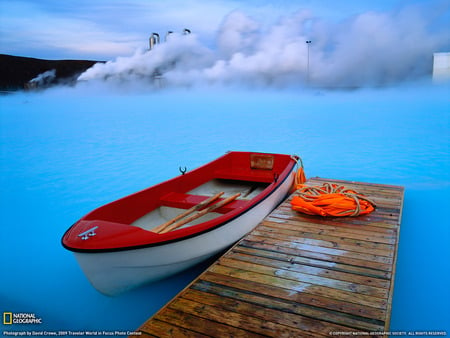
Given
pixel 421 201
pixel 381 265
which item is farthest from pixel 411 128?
pixel 381 265

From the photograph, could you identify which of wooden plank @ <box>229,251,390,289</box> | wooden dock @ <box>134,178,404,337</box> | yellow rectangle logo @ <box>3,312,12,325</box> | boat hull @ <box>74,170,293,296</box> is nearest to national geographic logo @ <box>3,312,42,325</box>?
yellow rectangle logo @ <box>3,312,12,325</box>

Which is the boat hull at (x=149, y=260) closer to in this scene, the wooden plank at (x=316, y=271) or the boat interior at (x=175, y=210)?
the wooden plank at (x=316, y=271)

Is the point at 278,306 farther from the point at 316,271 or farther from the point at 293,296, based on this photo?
the point at 316,271

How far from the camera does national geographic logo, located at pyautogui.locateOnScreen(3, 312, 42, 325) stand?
3.12m

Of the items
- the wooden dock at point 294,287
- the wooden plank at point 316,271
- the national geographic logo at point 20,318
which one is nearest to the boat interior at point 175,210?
the wooden dock at point 294,287

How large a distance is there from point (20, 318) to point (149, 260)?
1407mm

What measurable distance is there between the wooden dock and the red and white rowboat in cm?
27

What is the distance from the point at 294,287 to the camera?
2.55 m

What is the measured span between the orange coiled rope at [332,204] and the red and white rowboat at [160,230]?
357mm

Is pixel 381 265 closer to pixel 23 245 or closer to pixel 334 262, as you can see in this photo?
pixel 334 262

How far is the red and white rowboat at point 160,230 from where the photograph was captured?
272 centimetres

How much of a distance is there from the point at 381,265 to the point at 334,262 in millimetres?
359

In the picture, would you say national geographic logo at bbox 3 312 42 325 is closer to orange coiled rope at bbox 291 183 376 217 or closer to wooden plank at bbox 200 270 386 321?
wooden plank at bbox 200 270 386 321

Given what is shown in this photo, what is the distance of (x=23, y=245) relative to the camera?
181 inches
